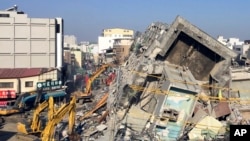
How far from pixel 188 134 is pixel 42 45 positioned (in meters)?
18.7

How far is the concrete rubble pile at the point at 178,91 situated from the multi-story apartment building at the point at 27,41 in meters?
14.4

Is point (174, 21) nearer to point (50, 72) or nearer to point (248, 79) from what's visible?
point (248, 79)

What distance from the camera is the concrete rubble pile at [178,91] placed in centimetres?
1459

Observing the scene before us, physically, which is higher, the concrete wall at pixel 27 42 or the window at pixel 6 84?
the concrete wall at pixel 27 42

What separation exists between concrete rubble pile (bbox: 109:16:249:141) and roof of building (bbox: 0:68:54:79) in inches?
491

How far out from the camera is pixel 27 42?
30.5 m

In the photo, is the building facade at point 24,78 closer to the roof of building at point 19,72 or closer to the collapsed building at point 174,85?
the roof of building at point 19,72

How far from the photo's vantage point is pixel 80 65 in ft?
166

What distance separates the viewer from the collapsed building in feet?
48.2

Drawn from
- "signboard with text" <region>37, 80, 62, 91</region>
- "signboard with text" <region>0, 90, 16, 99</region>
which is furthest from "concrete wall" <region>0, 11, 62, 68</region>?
"signboard with text" <region>0, 90, 16, 99</region>

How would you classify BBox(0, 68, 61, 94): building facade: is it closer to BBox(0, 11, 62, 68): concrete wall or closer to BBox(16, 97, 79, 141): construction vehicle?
BBox(0, 11, 62, 68): concrete wall

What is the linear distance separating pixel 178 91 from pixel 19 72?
55.2 ft

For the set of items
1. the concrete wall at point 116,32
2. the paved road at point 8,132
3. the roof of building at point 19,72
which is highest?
the concrete wall at point 116,32

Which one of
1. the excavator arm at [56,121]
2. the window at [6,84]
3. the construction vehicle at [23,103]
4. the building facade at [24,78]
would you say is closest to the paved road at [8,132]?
the construction vehicle at [23,103]
